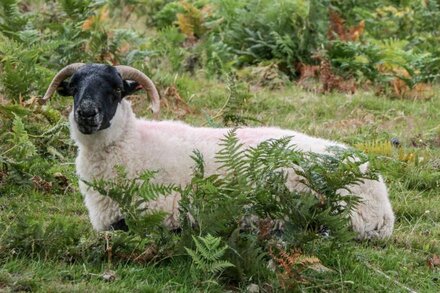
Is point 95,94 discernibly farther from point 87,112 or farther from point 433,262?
point 433,262

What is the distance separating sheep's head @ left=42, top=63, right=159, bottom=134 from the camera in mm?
7836

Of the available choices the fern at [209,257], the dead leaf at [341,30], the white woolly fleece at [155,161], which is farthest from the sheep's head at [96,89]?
the dead leaf at [341,30]

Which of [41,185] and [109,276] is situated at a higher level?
[109,276]

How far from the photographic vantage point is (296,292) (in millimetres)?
6410

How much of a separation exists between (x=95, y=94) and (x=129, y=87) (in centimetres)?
61

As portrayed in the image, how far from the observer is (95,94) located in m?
7.91

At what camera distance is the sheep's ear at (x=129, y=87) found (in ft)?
27.6

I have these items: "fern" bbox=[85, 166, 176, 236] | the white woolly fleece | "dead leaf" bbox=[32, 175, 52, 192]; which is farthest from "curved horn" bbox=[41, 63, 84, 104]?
"fern" bbox=[85, 166, 176, 236]

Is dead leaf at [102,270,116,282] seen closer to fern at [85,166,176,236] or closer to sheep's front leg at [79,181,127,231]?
fern at [85,166,176,236]

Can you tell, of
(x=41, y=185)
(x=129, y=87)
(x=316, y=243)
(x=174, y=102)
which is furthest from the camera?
(x=174, y=102)

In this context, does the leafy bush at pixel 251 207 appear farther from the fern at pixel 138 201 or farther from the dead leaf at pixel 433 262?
the dead leaf at pixel 433 262

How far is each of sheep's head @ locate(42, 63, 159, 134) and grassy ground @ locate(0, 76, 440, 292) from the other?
725mm

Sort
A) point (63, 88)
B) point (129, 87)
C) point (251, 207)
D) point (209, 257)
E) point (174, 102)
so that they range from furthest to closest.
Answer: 1. point (174, 102)
2. point (63, 88)
3. point (129, 87)
4. point (251, 207)
5. point (209, 257)

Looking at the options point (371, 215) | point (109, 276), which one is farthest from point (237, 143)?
point (109, 276)
